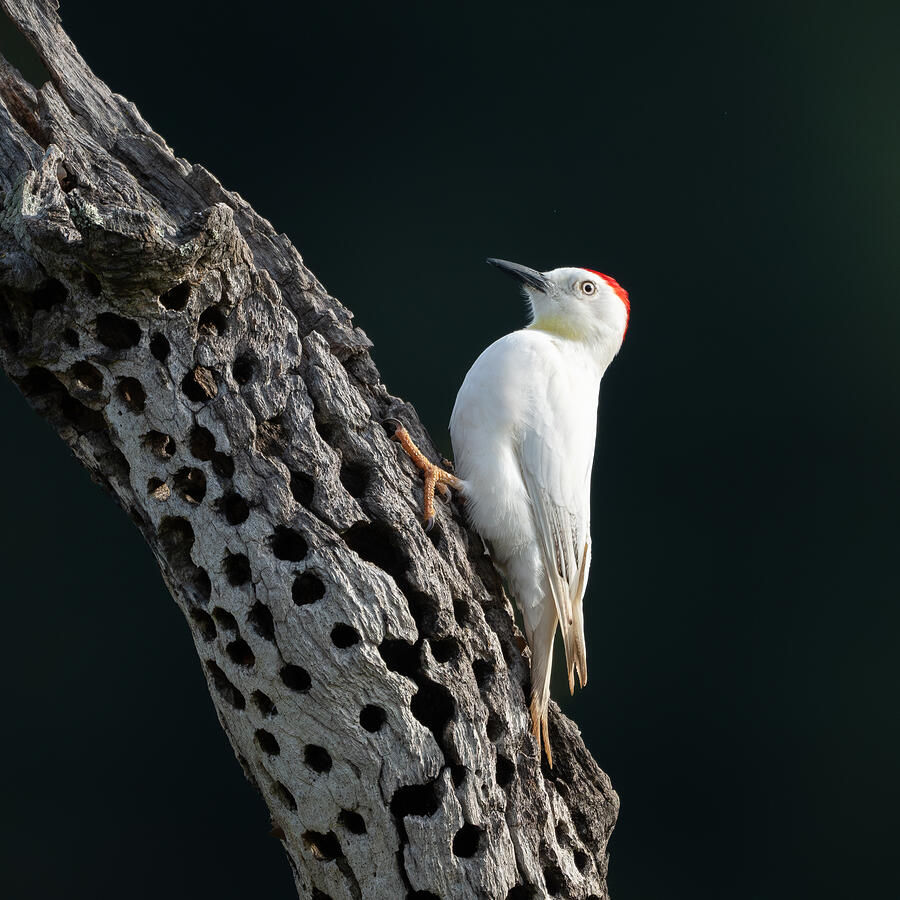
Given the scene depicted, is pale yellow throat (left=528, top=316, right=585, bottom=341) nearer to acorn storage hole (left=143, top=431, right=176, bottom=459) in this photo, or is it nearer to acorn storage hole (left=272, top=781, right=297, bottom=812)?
acorn storage hole (left=143, top=431, right=176, bottom=459)

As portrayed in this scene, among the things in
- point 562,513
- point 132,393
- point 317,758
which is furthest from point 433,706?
point 132,393

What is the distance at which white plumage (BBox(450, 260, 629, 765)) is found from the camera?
1.65 m

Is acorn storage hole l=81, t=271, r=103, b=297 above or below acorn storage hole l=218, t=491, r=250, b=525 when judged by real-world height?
above

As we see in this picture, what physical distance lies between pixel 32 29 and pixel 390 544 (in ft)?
3.47

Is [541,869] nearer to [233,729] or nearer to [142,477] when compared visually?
[233,729]

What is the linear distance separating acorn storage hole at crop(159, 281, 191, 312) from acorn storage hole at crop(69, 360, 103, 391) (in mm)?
152

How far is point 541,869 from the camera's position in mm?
1528

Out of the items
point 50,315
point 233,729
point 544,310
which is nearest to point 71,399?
point 50,315

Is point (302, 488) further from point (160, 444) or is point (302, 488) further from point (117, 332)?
point (117, 332)

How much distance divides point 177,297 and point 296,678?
61 cm

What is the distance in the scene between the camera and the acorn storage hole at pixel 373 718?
1.43 m

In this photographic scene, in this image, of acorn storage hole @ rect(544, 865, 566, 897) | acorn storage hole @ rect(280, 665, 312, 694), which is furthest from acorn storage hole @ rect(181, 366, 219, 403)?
acorn storage hole @ rect(544, 865, 566, 897)

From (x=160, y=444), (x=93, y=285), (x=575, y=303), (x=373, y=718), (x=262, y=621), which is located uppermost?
(x=575, y=303)

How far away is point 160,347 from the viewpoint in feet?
4.80
